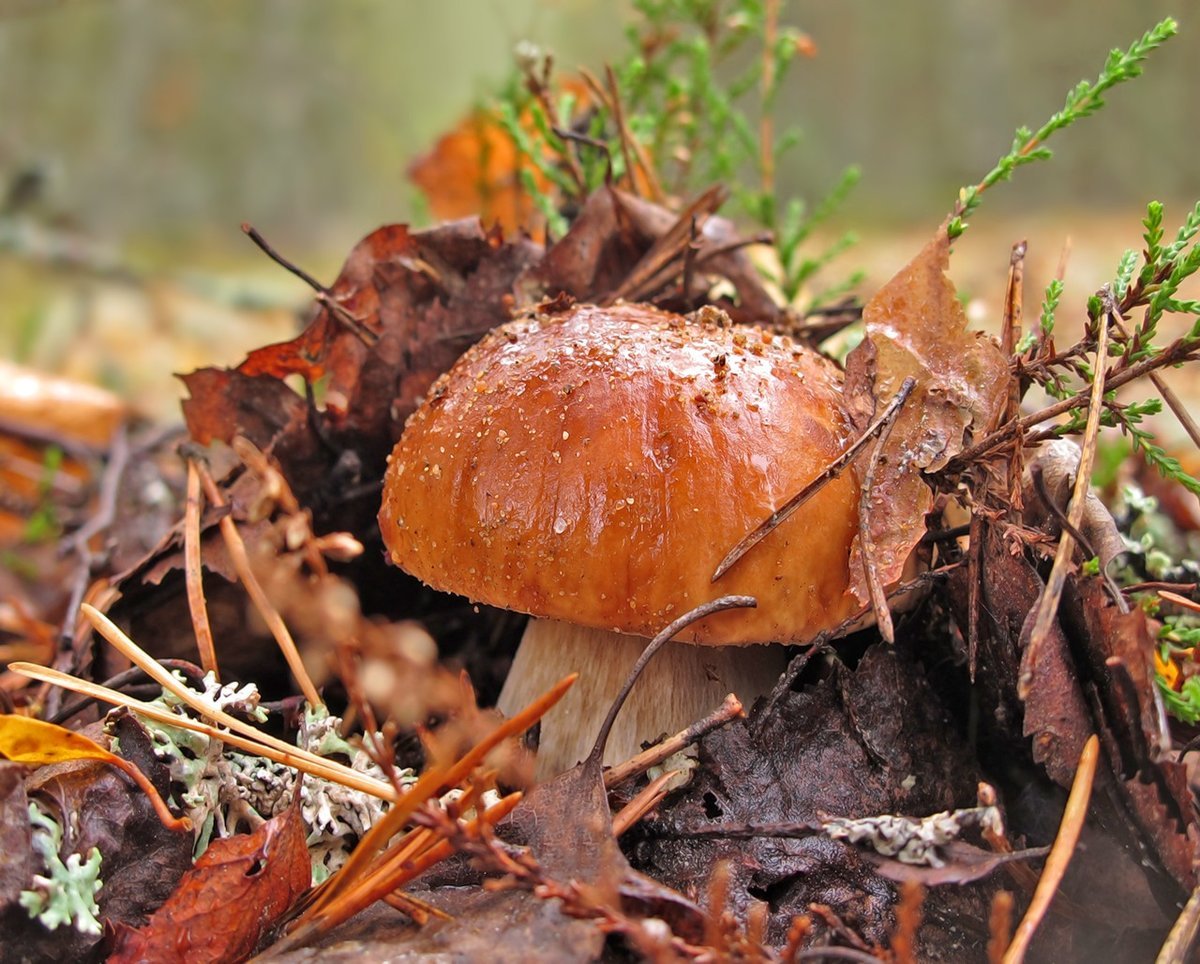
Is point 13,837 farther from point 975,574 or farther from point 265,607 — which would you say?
point 975,574

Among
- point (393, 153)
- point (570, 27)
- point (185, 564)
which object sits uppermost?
point (570, 27)

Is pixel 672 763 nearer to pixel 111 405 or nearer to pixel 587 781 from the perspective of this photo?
pixel 587 781

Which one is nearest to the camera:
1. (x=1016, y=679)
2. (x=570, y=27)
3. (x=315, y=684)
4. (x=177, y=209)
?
(x=1016, y=679)

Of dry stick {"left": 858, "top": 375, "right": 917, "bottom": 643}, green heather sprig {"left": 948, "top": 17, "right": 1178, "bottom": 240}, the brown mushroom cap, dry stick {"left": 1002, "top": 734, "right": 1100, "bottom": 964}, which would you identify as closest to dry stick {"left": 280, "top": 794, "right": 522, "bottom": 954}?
the brown mushroom cap

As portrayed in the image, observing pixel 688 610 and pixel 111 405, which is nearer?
pixel 688 610

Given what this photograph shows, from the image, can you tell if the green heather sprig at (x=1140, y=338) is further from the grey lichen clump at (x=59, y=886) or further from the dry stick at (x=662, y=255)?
the grey lichen clump at (x=59, y=886)

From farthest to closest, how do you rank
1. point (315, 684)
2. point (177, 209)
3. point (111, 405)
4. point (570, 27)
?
point (570, 27), point (177, 209), point (111, 405), point (315, 684)

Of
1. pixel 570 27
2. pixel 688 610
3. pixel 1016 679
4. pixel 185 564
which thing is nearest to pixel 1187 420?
pixel 1016 679
